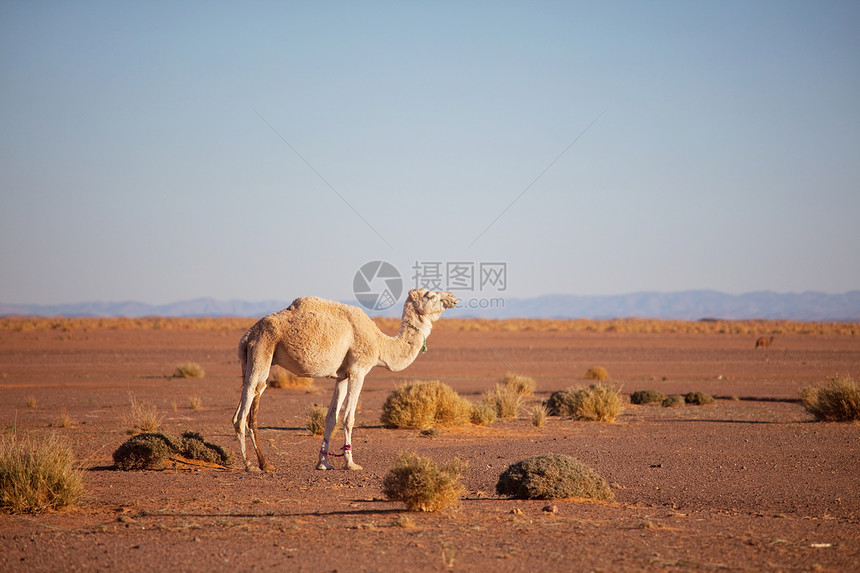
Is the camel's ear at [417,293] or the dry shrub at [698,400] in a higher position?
the camel's ear at [417,293]

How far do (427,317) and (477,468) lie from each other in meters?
2.67

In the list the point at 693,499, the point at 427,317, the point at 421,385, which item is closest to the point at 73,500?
the point at 427,317

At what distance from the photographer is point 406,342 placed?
13469mm

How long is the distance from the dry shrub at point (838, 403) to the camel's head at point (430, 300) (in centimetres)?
1220

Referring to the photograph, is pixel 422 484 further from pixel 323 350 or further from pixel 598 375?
pixel 598 375

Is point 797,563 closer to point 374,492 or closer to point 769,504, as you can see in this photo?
point 769,504

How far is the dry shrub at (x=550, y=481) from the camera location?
1076 cm

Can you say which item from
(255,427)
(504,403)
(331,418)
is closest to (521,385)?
(504,403)

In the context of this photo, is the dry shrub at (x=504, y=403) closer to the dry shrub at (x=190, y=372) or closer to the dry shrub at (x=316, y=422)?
the dry shrub at (x=316, y=422)

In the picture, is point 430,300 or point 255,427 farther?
point 430,300

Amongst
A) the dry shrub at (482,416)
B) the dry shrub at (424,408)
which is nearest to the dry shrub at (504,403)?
the dry shrub at (482,416)

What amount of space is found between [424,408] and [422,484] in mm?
9995

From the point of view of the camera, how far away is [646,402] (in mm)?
26438

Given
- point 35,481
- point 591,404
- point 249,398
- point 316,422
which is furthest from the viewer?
point 591,404
